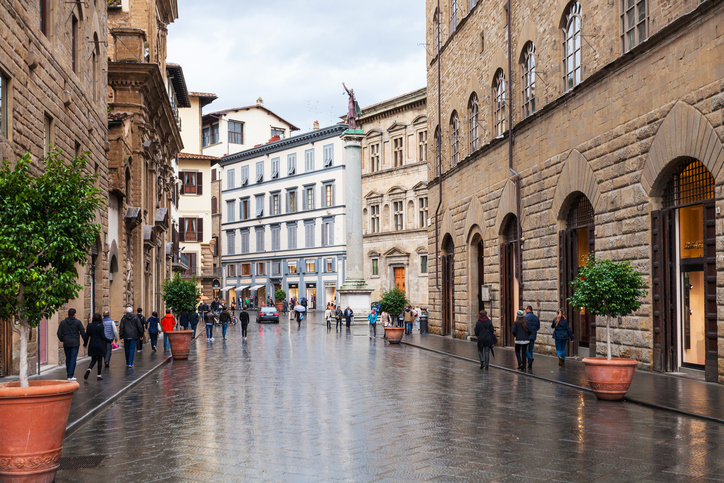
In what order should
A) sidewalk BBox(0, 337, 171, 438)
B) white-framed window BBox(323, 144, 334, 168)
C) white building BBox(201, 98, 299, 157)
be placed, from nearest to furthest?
1. sidewalk BBox(0, 337, 171, 438)
2. white-framed window BBox(323, 144, 334, 168)
3. white building BBox(201, 98, 299, 157)

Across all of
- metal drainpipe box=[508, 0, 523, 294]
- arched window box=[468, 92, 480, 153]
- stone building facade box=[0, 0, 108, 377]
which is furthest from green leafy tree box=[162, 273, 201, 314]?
metal drainpipe box=[508, 0, 523, 294]

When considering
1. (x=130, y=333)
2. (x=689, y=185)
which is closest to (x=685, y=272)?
(x=689, y=185)

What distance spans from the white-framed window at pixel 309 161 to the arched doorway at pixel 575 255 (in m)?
50.5

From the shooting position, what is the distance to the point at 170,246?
1713 inches

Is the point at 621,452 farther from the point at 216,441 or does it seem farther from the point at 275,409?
the point at 275,409

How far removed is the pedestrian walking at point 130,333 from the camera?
19.2 metres

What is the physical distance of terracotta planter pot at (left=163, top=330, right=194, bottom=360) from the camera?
22056 mm

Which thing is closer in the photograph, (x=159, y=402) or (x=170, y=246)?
(x=159, y=402)

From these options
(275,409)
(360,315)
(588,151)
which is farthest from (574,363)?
(360,315)

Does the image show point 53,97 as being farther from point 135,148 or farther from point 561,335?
point 561,335

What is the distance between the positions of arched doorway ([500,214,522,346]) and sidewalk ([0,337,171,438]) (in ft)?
35.2

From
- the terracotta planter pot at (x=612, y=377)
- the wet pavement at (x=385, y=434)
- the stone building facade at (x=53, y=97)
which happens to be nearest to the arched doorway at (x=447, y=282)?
the stone building facade at (x=53, y=97)

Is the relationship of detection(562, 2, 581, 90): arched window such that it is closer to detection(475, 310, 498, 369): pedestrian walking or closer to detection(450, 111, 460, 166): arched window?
detection(475, 310, 498, 369): pedestrian walking

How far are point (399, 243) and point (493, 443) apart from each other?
49.5m
